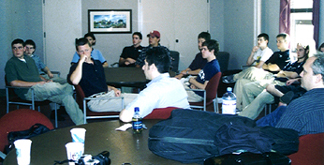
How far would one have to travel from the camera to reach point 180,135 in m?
1.71

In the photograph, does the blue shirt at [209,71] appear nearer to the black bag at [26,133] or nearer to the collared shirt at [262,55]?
the collared shirt at [262,55]

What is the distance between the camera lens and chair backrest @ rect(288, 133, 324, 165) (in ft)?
6.36

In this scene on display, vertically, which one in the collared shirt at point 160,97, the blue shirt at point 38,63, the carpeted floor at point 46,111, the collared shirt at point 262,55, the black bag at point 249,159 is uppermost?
the collared shirt at point 262,55

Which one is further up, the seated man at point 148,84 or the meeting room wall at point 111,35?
the meeting room wall at point 111,35

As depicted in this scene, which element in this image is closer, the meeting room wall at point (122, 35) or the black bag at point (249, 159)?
the black bag at point (249, 159)

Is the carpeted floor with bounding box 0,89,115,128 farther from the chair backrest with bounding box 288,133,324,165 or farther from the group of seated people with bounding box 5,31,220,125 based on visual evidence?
the chair backrest with bounding box 288,133,324,165

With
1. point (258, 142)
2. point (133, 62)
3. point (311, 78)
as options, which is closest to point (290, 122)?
point (311, 78)

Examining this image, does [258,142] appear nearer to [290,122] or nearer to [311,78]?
[290,122]

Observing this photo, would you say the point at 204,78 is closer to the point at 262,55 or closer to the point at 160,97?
the point at 160,97

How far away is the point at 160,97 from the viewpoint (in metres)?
2.59

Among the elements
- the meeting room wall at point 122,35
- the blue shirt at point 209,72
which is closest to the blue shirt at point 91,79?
the blue shirt at point 209,72

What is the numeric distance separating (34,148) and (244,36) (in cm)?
655

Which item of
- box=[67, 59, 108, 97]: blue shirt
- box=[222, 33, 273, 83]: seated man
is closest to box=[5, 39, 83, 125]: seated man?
box=[67, 59, 108, 97]: blue shirt

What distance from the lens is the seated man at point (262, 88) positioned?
195 inches
